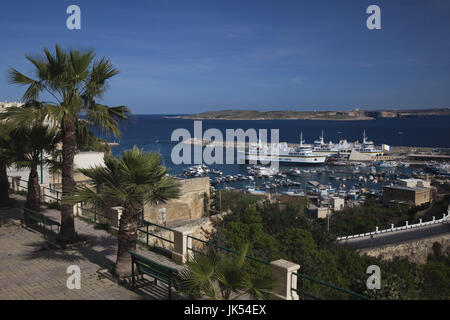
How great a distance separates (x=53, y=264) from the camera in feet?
30.0

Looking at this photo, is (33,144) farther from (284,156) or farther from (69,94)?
(284,156)

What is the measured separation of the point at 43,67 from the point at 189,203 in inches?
766

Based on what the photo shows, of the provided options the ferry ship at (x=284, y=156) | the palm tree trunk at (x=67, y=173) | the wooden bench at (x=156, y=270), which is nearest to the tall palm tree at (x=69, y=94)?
the palm tree trunk at (x=67, y=173)

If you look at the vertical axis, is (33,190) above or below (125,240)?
above

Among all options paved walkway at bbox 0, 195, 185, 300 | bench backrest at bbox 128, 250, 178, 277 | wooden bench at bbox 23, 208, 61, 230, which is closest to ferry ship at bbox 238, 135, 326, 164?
wooden bench at bbox 23, 208, 61, 230

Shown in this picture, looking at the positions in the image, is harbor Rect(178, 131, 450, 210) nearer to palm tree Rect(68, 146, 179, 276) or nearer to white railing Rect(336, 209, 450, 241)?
white railing Rect(336, 209, 450, 241)

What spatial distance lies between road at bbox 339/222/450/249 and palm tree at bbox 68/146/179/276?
21.6 m

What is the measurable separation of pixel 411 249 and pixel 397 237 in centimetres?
227

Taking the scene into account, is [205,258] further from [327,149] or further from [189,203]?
[327,149]

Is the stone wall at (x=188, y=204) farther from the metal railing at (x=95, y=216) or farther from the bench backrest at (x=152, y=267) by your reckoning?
the bench backrest at (x=152, y=267)

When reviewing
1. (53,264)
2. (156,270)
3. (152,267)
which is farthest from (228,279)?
(53,264)

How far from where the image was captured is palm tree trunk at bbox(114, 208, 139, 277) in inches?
323

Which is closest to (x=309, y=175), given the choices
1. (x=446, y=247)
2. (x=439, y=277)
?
(x=446, y=247)
